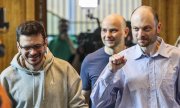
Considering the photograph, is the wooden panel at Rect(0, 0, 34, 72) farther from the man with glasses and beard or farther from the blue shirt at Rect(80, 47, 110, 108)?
the man with glasses and beard

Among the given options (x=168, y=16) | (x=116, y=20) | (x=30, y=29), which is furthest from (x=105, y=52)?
(x=168, y=16)

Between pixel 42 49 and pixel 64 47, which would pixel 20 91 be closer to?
pixel 42 49

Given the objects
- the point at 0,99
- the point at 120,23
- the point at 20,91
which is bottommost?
the point at 20,91

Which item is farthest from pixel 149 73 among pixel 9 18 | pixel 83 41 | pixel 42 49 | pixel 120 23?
pixel 83 41

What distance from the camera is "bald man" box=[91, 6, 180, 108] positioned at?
80.6 inches

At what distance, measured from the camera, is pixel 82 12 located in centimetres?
745

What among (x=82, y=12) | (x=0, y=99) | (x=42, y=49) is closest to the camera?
(x=0, y=99)

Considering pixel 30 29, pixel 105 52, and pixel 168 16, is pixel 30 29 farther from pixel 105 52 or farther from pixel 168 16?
pixel 168 16

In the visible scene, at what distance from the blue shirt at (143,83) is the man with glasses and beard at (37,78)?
169 mm

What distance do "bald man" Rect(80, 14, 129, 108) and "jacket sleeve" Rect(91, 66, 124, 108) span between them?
799mm

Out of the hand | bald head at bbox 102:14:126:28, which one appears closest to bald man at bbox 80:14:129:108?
bald head at bbox 102:14:126:28

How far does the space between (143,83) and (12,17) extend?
2543 mm

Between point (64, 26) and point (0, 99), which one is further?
point (64, 26)

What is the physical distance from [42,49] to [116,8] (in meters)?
4.51
